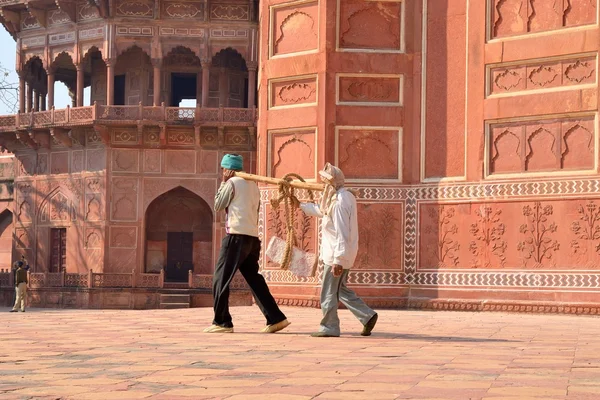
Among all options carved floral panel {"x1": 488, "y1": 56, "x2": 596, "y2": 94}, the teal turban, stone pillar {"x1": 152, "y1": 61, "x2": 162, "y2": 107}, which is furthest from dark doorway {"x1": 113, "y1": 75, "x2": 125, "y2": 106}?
the teal turban

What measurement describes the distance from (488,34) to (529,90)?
3.01 feet

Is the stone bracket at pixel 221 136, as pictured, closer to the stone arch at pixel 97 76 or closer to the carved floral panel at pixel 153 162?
the carved floral panel at pixel 153 162

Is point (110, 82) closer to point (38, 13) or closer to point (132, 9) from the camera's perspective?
point (132, 9)

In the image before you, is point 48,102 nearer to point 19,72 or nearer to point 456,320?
point 19,72

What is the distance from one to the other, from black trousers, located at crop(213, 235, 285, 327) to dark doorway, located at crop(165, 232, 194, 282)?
67.0ft

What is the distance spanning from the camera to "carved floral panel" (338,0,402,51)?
13.5 metres

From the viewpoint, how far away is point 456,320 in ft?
35.0

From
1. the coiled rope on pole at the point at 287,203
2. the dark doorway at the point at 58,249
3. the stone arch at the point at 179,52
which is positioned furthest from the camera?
the dark doorway at the point at 58,249

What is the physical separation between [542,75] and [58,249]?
19380 mm

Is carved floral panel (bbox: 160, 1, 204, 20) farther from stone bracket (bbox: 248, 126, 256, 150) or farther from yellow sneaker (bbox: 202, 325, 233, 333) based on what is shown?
yellow sneaker (bbox: 202, 325, 233, 333)

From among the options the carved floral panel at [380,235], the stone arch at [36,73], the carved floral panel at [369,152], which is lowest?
the carved floral panel at [380,235]

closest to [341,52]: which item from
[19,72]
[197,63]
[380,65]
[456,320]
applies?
[380,65]

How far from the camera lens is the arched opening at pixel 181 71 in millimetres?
29734

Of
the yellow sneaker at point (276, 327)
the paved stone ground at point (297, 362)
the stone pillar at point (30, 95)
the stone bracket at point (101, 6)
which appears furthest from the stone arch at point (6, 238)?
the yellow sneaker at point (276, 327)
